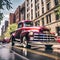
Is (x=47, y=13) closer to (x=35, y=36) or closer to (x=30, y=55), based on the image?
(x=35, y=36)

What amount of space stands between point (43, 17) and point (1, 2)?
37.1 m

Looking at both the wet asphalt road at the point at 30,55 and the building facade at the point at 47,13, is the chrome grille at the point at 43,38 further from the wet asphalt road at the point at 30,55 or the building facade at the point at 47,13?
the building facade at the point at 47,13

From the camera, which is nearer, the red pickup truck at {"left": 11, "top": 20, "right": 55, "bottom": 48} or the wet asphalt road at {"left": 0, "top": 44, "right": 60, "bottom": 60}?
the wet asphalt road at {"left": 0, "top": 44, "right": 60, "bottom": 60}

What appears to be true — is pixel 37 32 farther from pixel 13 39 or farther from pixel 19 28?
pixel 13 39

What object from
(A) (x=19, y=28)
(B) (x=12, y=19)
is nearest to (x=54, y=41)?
(A) (x=19, y=28)

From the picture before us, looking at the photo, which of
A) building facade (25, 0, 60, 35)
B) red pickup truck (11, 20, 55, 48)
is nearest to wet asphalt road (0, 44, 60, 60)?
red pickup truck (11, 20, 55, 48)

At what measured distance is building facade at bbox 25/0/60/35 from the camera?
4862cm

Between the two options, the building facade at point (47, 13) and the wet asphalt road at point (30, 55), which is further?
the building facade at point (47, 13)

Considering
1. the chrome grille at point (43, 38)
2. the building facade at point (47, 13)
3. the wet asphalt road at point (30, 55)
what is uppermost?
the building facade at point (47, 13)

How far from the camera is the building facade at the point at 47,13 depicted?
48625 millimetres

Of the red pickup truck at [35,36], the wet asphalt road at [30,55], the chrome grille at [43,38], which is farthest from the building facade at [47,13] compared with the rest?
the wet asphalt road at [30,55]

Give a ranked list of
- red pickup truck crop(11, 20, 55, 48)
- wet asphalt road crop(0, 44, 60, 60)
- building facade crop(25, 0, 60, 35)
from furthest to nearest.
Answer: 1. building facade crop(25, 0, 60, 35)
2. red pickup truck crop(11, 20, 55, 48)
3. wet asphalt road crop(0, 44, 60, 60)

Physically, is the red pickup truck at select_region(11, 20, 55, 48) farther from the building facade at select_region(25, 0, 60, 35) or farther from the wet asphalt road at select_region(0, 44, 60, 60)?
the building facade at select_region(25, 0, 60, 35)

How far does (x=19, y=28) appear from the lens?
18.1m
